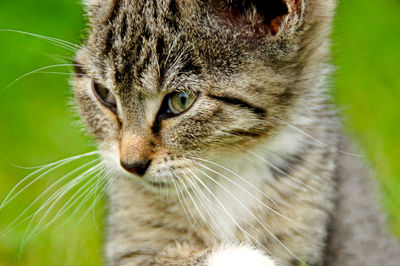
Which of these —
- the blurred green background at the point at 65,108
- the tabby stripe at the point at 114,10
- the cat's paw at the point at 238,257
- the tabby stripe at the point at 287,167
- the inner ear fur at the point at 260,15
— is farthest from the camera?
the blurred green background at the point at 65,108

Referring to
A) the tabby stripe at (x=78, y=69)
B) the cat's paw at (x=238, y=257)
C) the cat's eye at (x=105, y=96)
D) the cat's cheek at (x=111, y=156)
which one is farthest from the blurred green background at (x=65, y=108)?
the cat's paw at (x=238, y=257)

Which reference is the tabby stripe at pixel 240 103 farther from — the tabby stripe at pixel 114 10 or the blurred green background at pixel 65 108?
the blurred green background at pixel 65 108

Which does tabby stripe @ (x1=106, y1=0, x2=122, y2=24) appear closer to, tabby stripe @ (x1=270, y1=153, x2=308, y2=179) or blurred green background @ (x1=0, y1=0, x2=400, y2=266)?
blurred green background @ (x1=0, y1=0, x2=400, y2=266)

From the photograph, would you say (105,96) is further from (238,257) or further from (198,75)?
(238,257)

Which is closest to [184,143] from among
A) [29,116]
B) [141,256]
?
[141,256]

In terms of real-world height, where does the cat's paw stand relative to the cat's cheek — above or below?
below

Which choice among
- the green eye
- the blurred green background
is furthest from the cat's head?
the blurred green background

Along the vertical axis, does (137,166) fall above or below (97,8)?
below

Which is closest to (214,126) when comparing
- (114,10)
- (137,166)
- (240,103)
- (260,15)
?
(240,103)
